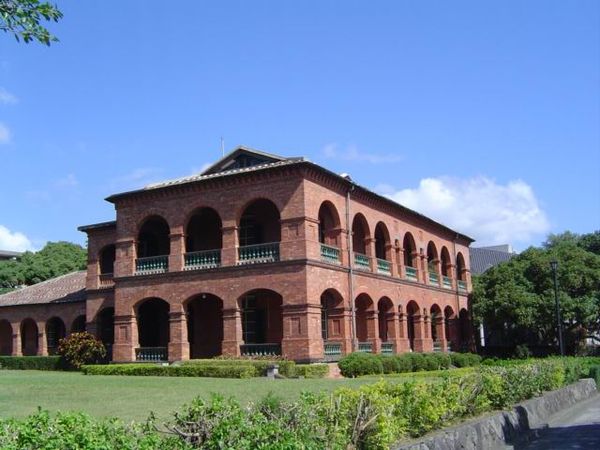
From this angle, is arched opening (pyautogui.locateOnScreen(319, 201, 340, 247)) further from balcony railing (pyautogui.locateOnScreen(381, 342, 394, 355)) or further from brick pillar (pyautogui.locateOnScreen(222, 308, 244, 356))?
balcony railing (pyautogui.locateOnScreen(381, 342, 394, 355))

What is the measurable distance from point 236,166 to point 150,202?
4.00 m

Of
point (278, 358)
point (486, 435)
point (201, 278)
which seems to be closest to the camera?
point (486, 435)

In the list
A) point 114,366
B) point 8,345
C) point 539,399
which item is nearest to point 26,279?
point 8,345

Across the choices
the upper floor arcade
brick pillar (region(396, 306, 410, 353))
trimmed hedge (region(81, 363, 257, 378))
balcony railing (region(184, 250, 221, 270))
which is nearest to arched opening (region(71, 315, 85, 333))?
the upper floor arcade

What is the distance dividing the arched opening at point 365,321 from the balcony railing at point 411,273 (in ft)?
14.6

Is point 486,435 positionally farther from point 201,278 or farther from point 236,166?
point 236,166

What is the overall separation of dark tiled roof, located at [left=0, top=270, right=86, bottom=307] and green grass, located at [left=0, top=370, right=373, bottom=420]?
15.6 metres

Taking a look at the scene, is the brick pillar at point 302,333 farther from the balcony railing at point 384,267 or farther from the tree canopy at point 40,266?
the tree canopy at point 40,266

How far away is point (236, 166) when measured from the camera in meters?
28.3

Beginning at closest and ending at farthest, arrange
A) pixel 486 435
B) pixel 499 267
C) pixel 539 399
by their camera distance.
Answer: pixel 486 435 → pixel 539 399 → pixel 499 267

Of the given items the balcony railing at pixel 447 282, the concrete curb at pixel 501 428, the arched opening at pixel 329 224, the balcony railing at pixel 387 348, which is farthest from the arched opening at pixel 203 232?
the concrete curb at pixel 501 428

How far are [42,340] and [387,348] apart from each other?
61.2ft

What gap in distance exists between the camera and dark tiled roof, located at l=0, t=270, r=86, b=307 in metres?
35.6

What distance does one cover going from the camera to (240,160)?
28203 mm
